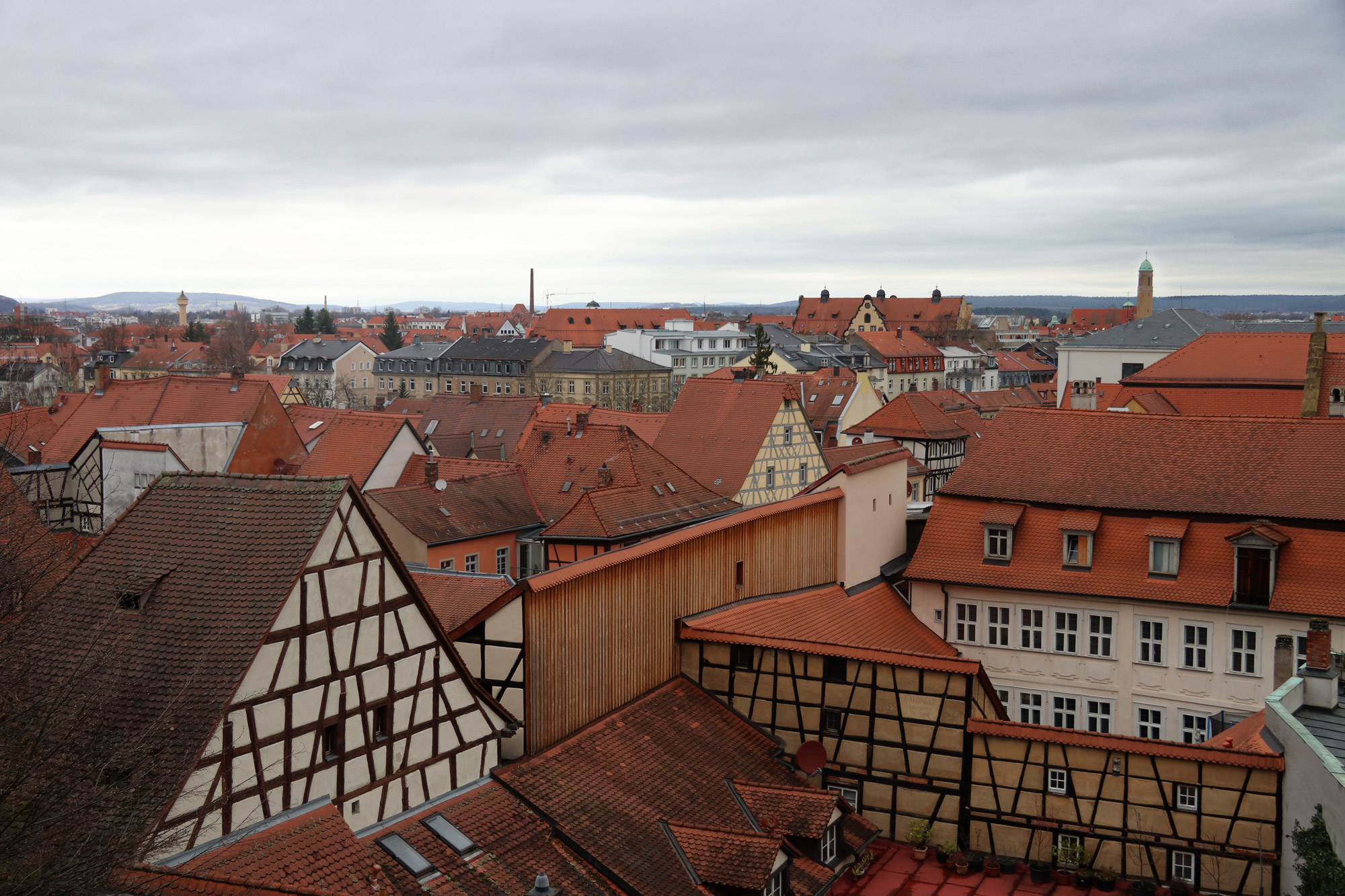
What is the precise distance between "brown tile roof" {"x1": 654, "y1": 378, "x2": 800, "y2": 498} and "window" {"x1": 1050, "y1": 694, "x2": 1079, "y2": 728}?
12.8m

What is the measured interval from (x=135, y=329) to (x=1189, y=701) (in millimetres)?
166704

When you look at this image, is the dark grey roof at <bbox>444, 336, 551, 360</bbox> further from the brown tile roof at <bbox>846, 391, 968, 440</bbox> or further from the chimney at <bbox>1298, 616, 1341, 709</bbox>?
the chimney at <bbox>1298, 616, 1341, 709</bbox>

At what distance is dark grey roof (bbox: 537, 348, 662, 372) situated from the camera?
326 feet

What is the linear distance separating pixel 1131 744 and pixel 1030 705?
8.61m

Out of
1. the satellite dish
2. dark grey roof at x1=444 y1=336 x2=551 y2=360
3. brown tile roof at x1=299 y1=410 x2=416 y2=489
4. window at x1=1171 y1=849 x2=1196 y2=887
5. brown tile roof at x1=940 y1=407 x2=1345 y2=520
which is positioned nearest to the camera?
window at x1=1171 y1=849 x2=1196 y2=887

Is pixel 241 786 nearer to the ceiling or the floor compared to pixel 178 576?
nearer to the floor

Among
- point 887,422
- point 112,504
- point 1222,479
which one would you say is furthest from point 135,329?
point 1222,479

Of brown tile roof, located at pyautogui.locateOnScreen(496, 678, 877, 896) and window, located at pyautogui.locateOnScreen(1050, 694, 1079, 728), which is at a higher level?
brown tile roof, located at pyautogui.locateOnScreen(496, 678, 877, 896)

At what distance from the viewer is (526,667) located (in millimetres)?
16422

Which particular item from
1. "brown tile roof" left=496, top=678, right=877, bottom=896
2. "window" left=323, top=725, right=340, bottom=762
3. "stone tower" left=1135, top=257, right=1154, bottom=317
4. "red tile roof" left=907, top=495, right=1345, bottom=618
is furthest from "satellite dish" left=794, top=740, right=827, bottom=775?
"stone tower" left=1135, top=257, right=1154, bottom=317

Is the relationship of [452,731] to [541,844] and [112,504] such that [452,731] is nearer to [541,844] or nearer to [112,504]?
[541,844]

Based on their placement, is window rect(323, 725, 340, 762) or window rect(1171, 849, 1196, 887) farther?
window rect(1171, 849, 1196, 887)

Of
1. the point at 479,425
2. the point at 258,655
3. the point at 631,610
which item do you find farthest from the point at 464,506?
the point at 479,425

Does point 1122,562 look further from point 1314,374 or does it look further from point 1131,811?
point 1314,374
